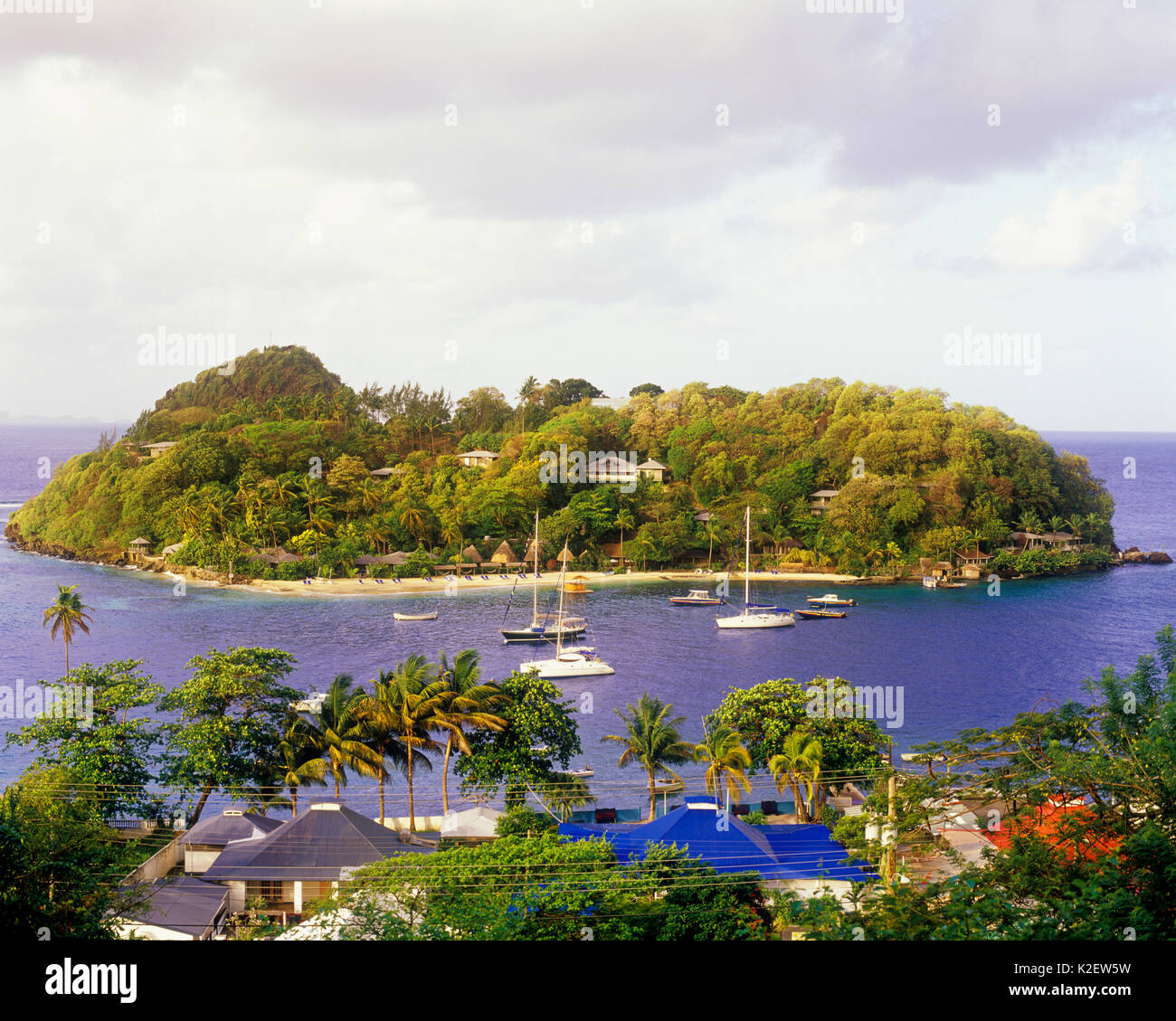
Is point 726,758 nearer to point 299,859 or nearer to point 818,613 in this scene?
point 299,859

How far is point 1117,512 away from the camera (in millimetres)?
45375

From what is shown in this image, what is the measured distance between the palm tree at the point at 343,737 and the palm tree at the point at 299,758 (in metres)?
0.08

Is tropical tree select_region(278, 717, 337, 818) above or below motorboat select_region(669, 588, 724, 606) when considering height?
below

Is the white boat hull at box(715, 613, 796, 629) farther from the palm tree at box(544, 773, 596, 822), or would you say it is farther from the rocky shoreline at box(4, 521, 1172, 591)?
the palm tree at box(544, 773, 596, 822)

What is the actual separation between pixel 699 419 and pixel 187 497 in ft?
60.4

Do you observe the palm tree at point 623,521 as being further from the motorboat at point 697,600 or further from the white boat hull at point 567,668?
the white boat hull at point 567,668

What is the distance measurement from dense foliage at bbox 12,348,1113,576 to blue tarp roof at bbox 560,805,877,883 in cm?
2195

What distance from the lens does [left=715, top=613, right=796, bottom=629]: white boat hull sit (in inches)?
917

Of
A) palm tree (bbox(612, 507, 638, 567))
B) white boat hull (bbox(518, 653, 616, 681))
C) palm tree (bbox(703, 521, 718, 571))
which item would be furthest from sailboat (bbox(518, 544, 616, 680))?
palm tree (bbox(703, 521, 718, 571))

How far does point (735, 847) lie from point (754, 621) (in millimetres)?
15894

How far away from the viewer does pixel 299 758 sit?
1013cm

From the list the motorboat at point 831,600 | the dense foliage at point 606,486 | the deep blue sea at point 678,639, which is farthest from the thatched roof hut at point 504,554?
the motorboat at point 831,600
